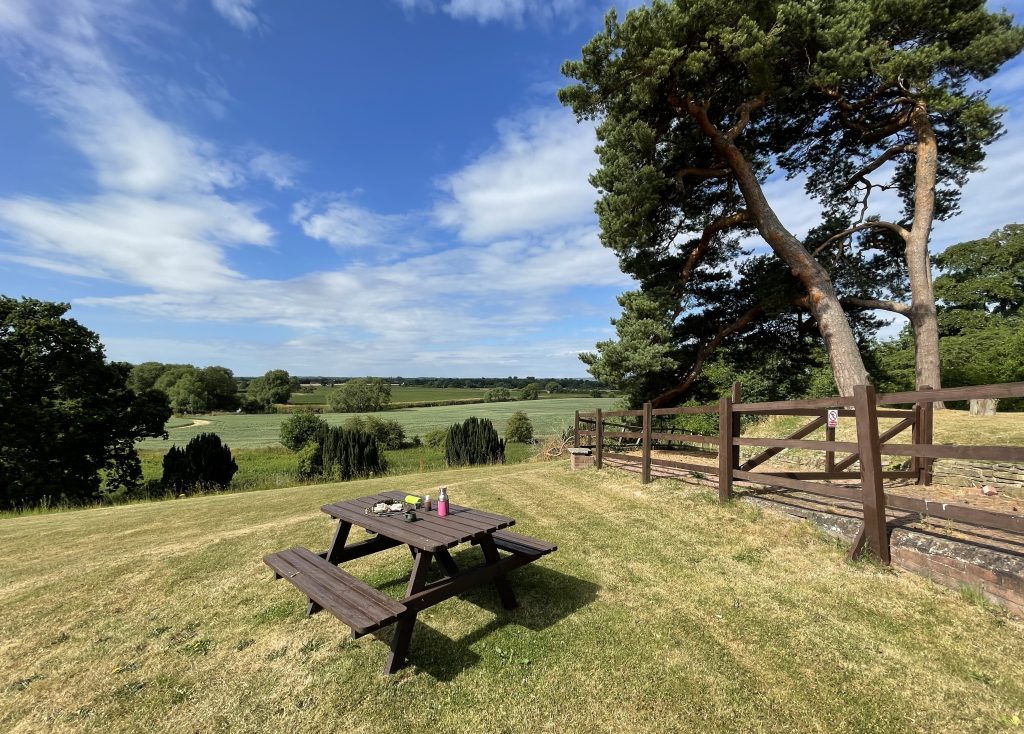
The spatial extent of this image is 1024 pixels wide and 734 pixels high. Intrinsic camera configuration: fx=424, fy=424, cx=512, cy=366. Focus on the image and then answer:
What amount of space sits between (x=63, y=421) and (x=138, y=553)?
20.2m

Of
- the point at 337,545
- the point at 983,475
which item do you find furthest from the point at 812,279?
the point at 337,545

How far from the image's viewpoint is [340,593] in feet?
9.95

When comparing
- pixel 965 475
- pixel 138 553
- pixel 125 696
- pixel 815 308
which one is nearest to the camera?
pixel 125 696

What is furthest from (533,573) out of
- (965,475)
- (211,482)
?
(211,482)

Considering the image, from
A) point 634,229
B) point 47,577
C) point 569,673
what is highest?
point 634,229

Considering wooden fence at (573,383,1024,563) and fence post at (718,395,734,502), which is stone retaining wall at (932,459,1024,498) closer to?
wooden fence at (573,383,1024,563)

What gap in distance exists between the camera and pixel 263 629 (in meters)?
3.53

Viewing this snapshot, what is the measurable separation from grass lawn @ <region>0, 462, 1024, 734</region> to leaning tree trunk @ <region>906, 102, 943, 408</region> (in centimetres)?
1049

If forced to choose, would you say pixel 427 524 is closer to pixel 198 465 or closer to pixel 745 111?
pixel 745 111

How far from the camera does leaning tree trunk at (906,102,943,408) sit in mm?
11508

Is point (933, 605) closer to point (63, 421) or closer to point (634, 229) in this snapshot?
point (634, 229)

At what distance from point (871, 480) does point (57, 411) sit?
27668 mm

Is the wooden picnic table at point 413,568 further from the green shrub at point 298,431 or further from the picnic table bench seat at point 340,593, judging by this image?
the green shrub at point 298,431

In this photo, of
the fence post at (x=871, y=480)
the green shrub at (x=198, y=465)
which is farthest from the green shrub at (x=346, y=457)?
the fence post at (x=871, y=480)
